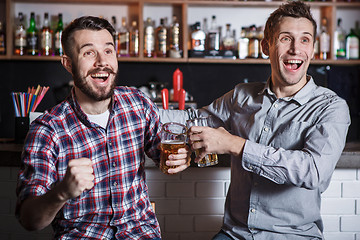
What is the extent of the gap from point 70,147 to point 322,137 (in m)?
0.82

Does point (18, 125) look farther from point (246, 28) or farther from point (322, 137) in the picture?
point (246, 28)

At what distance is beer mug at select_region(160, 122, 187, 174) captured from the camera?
1360 millimetres

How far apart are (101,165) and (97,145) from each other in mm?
68

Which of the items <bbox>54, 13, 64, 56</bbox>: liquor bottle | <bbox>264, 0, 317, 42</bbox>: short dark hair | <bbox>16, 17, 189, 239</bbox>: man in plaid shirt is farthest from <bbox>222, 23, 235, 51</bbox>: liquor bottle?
<bbox>16, 17, 189, 239</bbox>: man in plaid shirt

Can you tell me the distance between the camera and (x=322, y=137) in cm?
139

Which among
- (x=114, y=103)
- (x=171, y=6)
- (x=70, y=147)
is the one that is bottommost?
(x=70, y=147)

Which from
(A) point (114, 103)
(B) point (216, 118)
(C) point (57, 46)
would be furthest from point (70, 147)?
(C) point (57, 46)

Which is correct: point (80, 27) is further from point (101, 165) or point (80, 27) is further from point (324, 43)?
point (324, 43)

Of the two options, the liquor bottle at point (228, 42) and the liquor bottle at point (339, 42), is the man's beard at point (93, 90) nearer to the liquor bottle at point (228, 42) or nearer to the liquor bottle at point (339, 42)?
the liquor bottle at point (228, 42)

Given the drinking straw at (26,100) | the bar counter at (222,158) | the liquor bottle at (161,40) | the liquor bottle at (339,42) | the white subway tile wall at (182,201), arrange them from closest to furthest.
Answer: the bar counter at (222,158), the white subway tile wall at (182,201), the drinking straw at (26,100), the liquor bottle at (161,40), the liquor bottle at (339,42)

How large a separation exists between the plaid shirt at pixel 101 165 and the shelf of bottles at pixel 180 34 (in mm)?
2052

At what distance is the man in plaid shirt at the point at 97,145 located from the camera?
4.52ft

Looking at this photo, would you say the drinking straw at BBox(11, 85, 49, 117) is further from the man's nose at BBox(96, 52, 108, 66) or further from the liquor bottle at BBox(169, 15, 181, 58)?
the liquor bottle at BBox(169, 15, 181, 58)

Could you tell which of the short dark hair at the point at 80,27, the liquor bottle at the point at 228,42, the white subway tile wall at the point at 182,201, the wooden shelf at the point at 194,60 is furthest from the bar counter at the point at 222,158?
the liquor bottle at the point at 228,42
